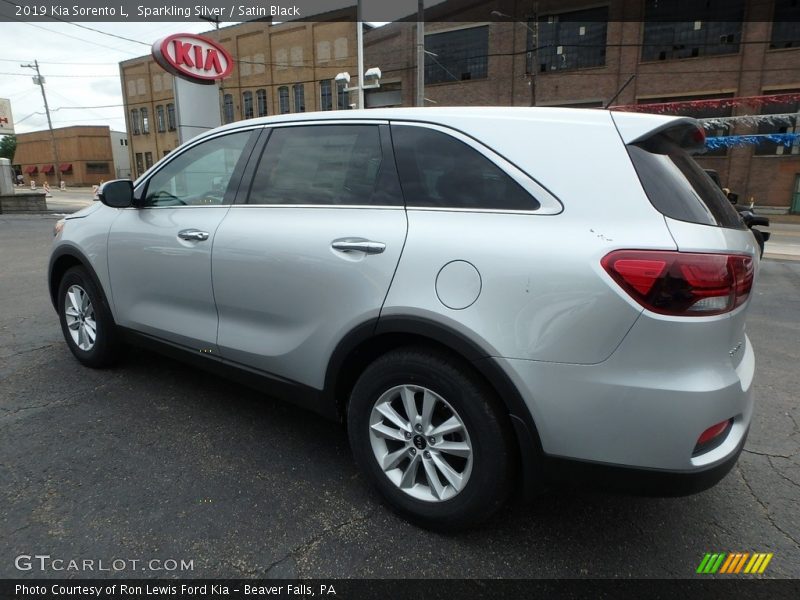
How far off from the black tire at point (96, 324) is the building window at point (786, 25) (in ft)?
109

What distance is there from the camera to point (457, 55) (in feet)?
113

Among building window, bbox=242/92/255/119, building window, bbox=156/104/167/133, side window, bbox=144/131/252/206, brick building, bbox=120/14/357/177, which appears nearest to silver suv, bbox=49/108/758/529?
side window, bbox=144/131/252/206

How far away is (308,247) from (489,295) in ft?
3.07

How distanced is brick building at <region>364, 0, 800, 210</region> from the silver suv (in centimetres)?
2607

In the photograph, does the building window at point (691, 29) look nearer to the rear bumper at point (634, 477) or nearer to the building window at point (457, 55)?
the building window at point (457, 55)

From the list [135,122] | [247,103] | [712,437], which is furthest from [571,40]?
[135,122]

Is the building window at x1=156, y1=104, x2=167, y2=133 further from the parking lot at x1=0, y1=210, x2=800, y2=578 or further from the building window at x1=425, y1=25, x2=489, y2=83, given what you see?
the parking lot at x1=0, y1=210, x2=800, y2=578

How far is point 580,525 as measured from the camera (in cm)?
235

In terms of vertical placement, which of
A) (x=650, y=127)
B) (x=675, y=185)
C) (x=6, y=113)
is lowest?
(x=675, y=185)

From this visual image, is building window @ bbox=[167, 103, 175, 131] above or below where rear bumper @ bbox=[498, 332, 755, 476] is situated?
above

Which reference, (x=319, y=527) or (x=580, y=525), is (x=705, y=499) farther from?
(x=319, y=527)

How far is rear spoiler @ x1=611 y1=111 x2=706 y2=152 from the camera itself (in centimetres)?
195

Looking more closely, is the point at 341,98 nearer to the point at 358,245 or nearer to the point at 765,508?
the point at 358,245

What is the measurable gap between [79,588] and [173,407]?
151cm
